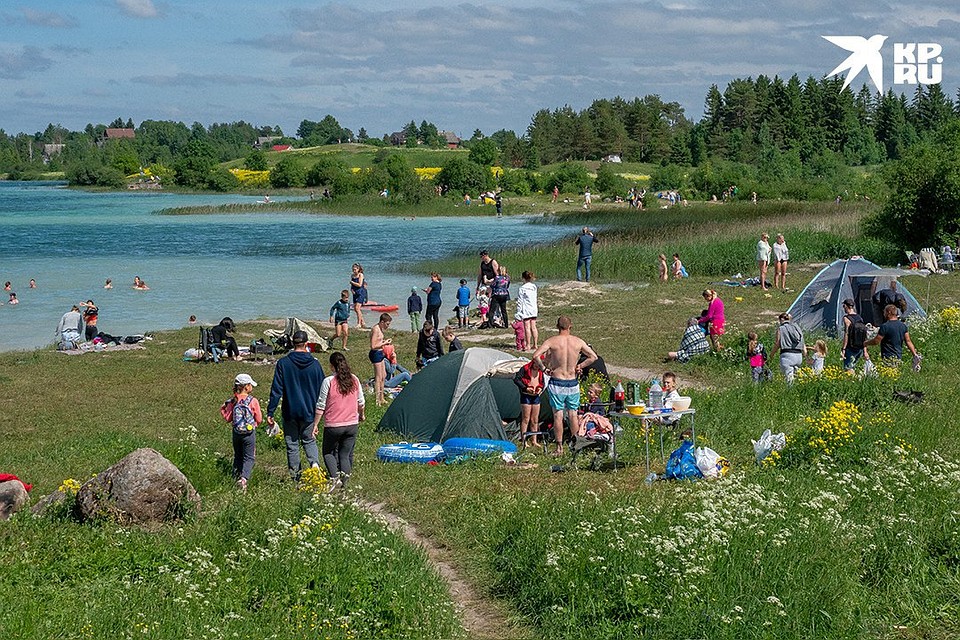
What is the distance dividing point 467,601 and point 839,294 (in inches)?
578

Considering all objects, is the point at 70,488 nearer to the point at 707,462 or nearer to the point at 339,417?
the point at 339,417

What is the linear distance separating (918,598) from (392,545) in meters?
4.06

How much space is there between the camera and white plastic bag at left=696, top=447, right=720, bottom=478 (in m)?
11.0

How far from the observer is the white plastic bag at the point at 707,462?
35.9ft

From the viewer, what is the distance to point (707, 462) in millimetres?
11062

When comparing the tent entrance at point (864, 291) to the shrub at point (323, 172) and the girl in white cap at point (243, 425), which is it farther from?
the shrub at point (323, 172)

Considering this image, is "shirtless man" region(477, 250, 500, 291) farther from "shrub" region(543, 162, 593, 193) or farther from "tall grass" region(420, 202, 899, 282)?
"shrub" region(543, 162, 593, 193)

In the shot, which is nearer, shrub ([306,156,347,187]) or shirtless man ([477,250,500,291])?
shirtless man ([477,250,500,291])

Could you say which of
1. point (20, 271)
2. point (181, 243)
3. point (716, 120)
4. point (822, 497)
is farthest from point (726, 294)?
point (716, 120)

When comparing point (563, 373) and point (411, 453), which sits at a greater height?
point (563, 373)

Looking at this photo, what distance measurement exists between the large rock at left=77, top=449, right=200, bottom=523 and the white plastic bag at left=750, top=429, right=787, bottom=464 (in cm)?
594

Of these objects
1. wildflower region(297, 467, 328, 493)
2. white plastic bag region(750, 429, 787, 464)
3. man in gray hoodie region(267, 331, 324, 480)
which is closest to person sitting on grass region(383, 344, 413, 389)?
man in gray hoodie region(267, 331, 324, 480)

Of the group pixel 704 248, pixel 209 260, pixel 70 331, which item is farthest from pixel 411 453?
pixel 209 260

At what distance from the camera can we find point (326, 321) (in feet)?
91.7
